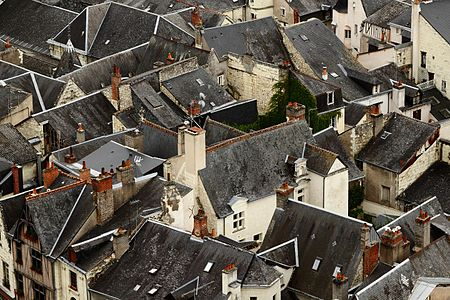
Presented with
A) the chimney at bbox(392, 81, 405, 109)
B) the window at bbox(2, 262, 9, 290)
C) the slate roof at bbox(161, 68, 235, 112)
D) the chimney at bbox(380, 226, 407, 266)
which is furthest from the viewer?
the chimney at bbox(392, 81, 405, 109)

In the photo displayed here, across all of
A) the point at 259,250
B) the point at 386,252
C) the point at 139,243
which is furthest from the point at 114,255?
the point at 386,252

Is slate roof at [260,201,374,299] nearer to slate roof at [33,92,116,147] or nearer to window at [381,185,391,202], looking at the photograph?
window at [381,185,391,202]

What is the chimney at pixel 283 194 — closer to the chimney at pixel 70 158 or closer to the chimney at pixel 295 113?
the chimney at pixel 295 113

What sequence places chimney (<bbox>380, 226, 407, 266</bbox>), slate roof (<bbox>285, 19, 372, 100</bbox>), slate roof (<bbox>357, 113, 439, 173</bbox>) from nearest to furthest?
chimney (<bbox>380, 226, 407, 266</bbox>) → slate roof (<bbox>357, 113, 439, 173</bbox>) → slate roof (<bbox>285, 19, 372, 100</bbox>)

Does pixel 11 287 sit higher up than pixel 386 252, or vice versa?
pixel 386 252

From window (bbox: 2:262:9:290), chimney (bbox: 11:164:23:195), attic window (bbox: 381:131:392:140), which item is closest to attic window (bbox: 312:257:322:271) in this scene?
window (bbox: 2:262:9:290)

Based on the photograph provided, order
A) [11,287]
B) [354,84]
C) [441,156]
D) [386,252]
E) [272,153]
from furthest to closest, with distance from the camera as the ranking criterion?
[354,84], [441,156], [272,153], [11,287], [386,252]

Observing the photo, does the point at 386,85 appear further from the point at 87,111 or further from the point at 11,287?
the point at 11,287
